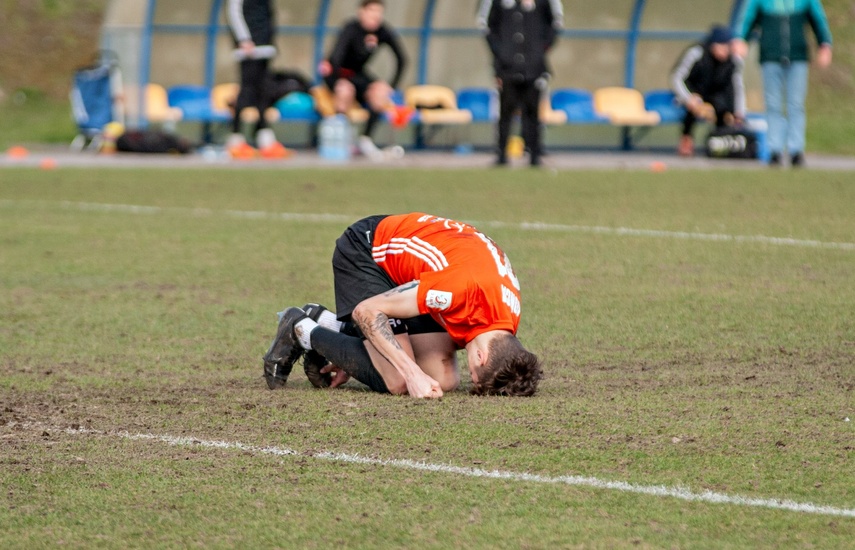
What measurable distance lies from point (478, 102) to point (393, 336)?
17.2 metres

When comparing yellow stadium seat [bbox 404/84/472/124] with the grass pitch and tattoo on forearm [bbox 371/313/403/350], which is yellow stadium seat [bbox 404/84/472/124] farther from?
tattoo on forearm [bbox 371/313/403/350]

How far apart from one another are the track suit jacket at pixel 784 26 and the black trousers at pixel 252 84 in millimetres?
6196

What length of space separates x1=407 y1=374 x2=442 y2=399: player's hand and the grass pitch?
3.9 inches

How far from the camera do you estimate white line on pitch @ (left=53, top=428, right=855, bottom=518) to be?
4168mm

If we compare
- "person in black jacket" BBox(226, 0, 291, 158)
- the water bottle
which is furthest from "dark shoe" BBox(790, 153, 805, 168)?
"person in black jacket" BBox(226, 0, 291, 158)

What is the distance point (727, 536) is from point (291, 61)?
19.6 metres

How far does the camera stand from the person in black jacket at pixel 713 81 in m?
20.0

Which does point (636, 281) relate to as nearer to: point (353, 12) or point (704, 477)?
point (704, 477)

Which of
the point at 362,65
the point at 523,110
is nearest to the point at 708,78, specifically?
the point at 523,110

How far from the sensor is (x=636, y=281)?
8.90 meters

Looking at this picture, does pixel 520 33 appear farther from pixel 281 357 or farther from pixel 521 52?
pixel 281 357

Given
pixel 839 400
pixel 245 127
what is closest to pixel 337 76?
pixel 245 127

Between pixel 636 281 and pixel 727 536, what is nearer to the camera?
pixel 727 536

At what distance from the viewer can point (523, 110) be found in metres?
17.1
